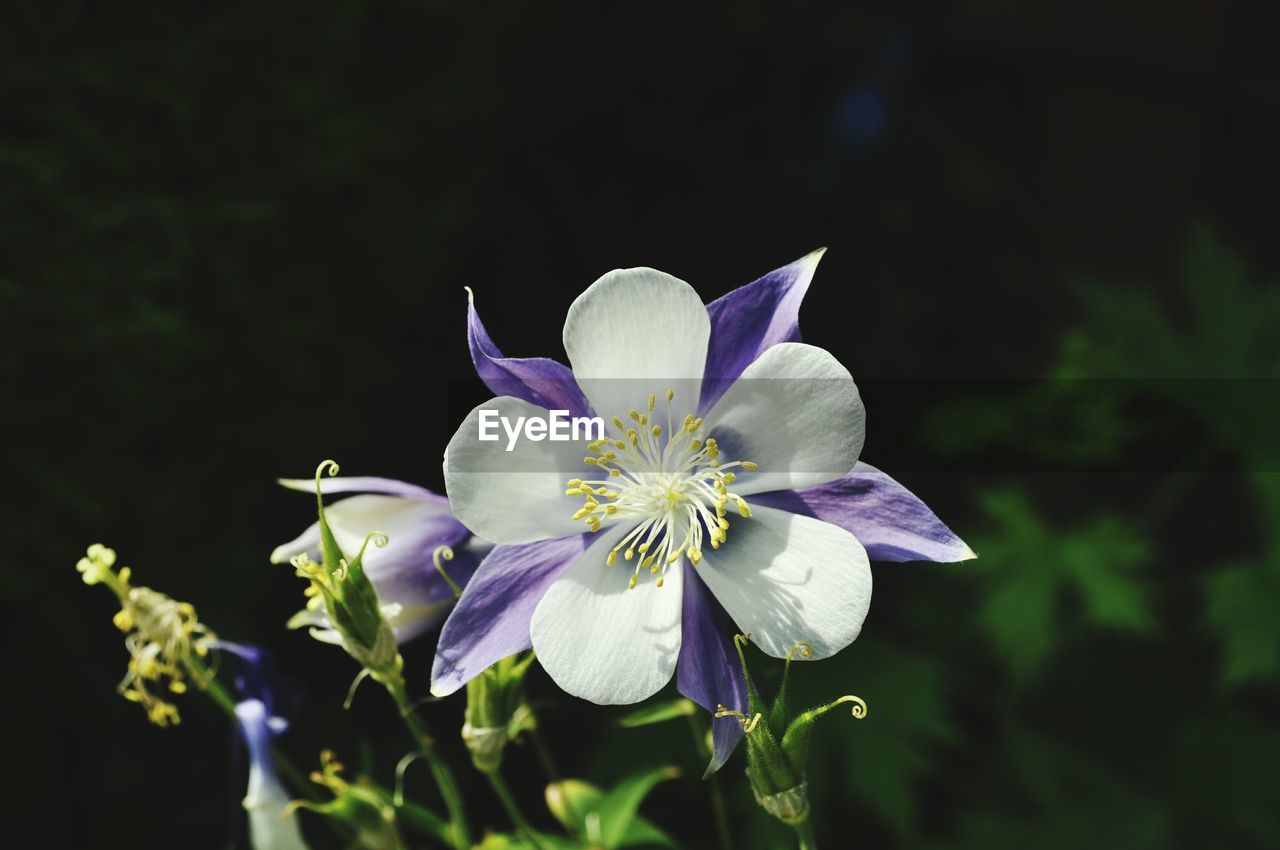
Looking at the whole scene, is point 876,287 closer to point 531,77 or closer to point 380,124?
point 531,77

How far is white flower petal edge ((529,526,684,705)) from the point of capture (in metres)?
0.69

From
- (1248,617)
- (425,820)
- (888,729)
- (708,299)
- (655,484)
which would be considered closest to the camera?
(655,484)

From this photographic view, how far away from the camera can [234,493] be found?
1.92 meters

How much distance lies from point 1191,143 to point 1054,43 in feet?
Answer: 1.58

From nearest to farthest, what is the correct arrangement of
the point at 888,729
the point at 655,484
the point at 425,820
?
the point at 655,484 → the point at 425,820 → the point at 888,729

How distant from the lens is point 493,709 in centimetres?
79

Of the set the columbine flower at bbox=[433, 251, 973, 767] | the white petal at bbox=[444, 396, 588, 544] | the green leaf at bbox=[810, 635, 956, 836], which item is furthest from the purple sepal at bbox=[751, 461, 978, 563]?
the green leaf at bbox=[810, 635, 956, 836]

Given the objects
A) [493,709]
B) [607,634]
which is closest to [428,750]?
[493,709]

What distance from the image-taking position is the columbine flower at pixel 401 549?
796 mm

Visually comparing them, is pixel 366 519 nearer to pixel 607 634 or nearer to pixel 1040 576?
pixel 607 634

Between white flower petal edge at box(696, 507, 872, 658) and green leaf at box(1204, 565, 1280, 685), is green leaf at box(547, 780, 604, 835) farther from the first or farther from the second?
green leaf at box(1204, 565, 1280, 685)

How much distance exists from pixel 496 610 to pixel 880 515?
23cm

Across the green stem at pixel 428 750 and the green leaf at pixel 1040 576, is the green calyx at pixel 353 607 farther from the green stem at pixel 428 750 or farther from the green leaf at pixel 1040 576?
the green leaf at pixel 1040 576

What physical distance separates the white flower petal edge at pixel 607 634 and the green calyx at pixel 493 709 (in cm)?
8
